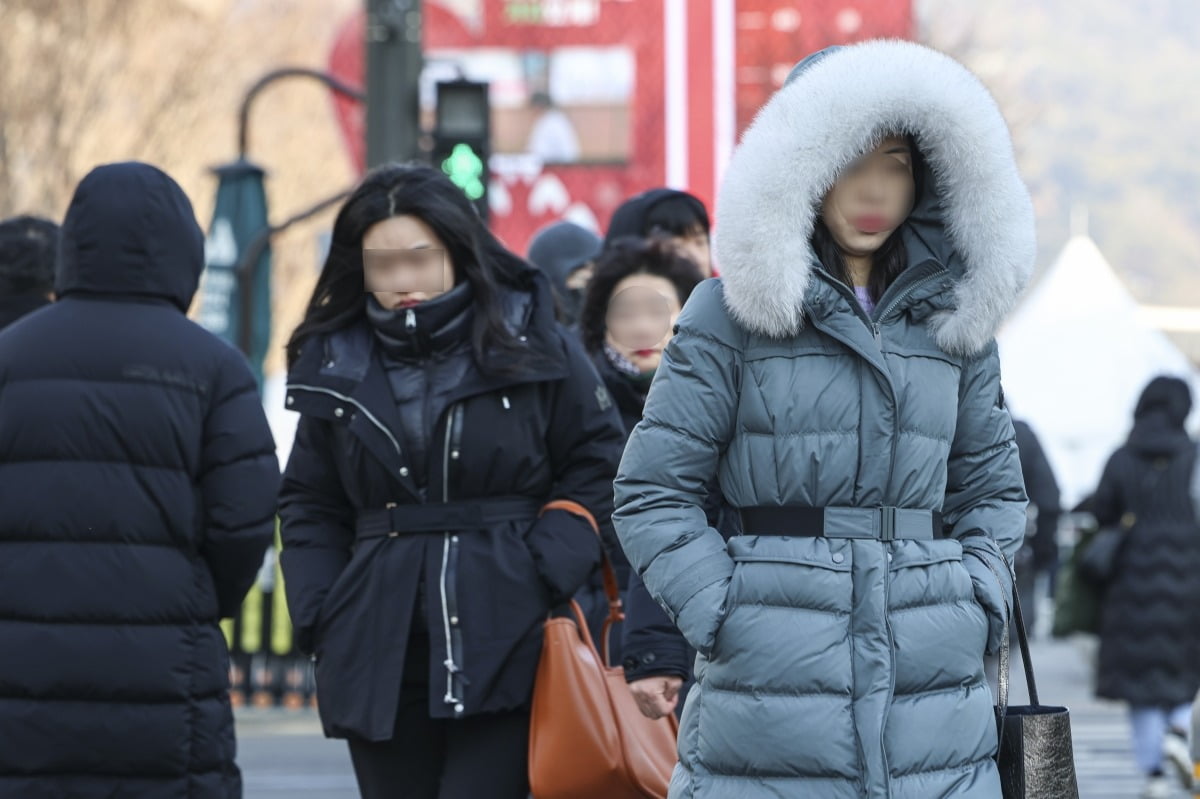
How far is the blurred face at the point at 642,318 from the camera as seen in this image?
6500 millimetres

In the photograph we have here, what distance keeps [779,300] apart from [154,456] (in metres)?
1.74

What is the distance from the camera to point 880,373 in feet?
13.7

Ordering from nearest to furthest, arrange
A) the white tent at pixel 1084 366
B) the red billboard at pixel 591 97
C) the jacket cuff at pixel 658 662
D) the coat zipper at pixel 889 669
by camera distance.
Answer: the coat zipper at pixel 889 669, the jacket cuff at pixel 658 662, the red billboard at pixel 591 97, the white tent at pixel 1084 366

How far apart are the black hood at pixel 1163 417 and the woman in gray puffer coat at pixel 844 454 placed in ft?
23.6

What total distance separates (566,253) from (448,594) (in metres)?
3.52

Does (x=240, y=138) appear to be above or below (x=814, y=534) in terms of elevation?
above

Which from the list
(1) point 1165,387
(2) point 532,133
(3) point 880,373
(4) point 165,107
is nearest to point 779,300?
(3) point 880,373

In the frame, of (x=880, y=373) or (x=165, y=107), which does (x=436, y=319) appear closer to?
(x=880, y=373)

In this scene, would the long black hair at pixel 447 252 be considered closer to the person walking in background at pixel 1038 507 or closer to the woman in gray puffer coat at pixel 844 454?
the woman in gray puffer coat at pixel 844 454

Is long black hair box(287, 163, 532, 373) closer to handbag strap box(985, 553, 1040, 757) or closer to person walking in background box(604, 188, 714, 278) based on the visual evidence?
handbag strap box(985, 553, 1040, 757)

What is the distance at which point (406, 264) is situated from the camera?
547 cm

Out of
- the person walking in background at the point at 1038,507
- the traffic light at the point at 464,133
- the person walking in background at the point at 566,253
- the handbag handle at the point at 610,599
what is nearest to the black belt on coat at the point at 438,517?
the handbag handle at the point at 610,599

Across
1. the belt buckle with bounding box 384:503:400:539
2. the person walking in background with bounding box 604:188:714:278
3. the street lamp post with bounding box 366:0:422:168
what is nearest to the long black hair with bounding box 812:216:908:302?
the belt buckle with bounding box 384:503:400:539

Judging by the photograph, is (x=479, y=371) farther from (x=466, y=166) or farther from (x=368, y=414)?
(x=466, y=166)
